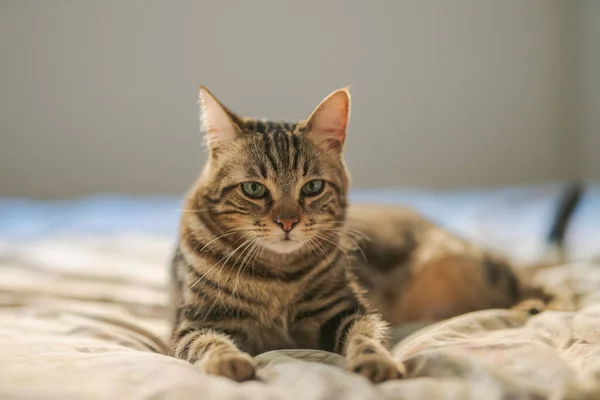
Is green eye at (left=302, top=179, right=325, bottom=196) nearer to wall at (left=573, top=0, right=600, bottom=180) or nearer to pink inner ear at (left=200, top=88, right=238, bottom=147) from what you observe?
pink inner ear at (left=200, top=88, right=238, bottom=147)

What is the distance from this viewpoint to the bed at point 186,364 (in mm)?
774

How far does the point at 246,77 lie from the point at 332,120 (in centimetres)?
294

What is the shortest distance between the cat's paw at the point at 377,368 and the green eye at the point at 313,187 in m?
0.46

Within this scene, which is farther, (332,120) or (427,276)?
(427,276)

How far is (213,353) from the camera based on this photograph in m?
0.96

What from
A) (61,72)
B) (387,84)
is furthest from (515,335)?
(61,72)

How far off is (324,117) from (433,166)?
10.7ft

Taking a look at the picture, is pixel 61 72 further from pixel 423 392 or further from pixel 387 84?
pixel 423 392

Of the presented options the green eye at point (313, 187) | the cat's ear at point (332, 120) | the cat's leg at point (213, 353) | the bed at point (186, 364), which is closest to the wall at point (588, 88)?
the bed at point (186, 364)

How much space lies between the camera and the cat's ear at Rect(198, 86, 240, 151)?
1253mm

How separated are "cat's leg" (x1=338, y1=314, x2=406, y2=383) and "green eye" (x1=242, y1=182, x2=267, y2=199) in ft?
1.12

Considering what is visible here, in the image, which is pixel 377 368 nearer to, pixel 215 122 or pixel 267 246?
pixel 267 246

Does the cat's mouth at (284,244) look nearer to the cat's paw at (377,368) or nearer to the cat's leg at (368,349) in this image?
the cat's leg at (368,349)

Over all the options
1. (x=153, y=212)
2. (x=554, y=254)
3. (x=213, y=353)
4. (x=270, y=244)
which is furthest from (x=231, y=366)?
(x=153, y=212)
